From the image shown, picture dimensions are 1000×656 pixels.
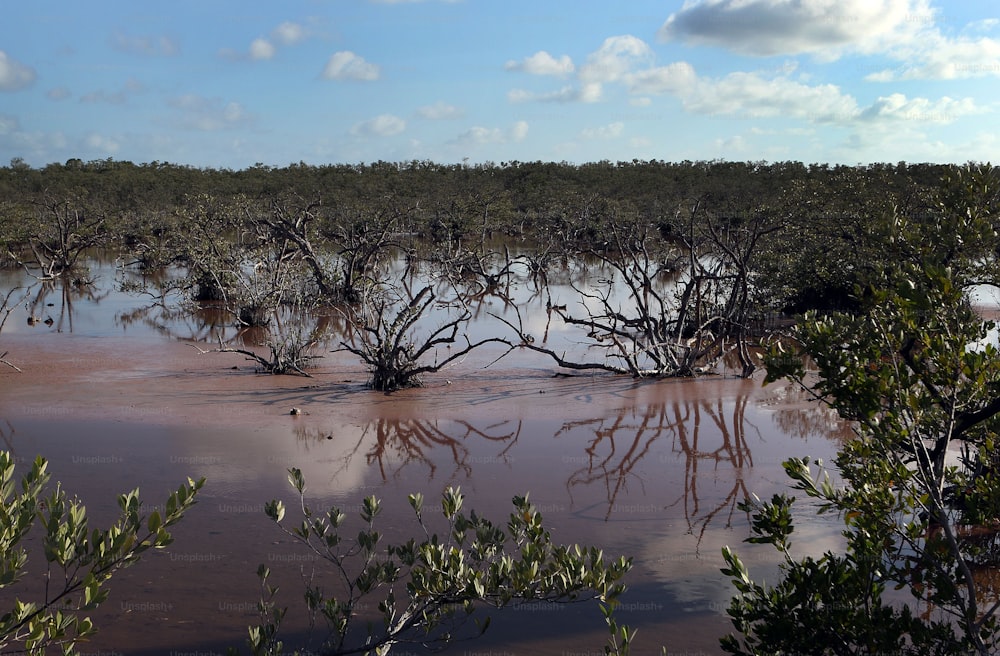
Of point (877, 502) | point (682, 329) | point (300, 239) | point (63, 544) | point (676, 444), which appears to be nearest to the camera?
point (63, 544)

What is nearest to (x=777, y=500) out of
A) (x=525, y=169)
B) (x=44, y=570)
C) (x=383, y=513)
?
(x=383, y=513)

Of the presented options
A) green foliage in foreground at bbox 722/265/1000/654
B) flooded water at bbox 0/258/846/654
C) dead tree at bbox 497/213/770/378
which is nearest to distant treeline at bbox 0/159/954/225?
dead tree at bbox 497/213/770/378

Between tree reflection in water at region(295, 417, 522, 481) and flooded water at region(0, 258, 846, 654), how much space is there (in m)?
0.03

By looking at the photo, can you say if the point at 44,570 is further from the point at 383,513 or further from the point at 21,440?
the point at 21,440

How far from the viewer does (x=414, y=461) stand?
8867mm

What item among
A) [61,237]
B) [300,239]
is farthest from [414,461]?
[61,237]

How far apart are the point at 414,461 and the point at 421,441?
2.31ft

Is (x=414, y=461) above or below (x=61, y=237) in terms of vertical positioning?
below

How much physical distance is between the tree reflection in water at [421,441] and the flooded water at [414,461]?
0.03 metres

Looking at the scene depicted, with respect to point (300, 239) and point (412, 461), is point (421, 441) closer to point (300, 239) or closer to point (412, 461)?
point (412, 461)

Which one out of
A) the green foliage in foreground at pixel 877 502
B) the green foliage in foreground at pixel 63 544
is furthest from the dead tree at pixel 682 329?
the green foliage in foreground at pixel 63 544

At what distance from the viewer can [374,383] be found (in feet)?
39.0

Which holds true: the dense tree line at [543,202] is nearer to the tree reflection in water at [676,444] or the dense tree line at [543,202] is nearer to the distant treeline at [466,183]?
the distant treeline at [466,183]

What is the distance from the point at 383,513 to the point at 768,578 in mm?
3072
